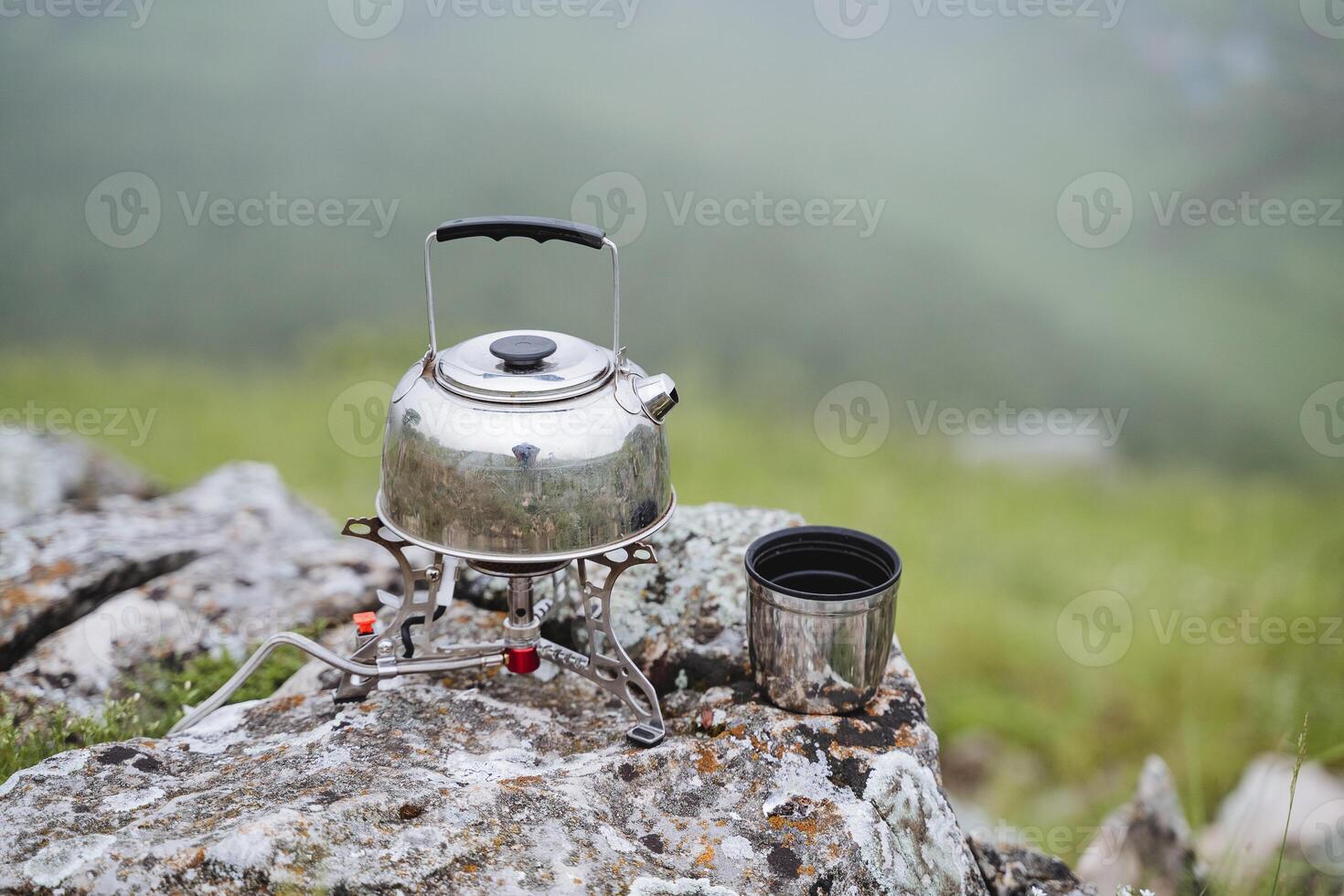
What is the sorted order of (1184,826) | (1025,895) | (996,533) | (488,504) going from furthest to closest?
(996,533)
(1184,826)
(1025,895)
(488,504)

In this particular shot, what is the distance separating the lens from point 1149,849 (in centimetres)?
387

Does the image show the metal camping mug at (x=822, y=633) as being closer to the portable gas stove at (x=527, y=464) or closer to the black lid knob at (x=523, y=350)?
the portable gas stove at (x=527, y=464)

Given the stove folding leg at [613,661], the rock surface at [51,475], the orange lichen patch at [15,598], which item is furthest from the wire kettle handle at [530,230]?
the rock surface at [51,475]

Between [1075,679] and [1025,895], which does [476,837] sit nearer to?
[1025,895]

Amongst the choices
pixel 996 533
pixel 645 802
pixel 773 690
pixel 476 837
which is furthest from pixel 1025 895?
pixel 996 533

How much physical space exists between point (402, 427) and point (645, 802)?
3.80 ft

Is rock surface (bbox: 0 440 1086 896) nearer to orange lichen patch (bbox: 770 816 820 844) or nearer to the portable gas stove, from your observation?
orange lichen patch (bbox: 770 816 820 844)

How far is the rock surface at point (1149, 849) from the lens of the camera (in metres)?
3.82

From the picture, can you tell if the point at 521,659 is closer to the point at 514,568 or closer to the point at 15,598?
the point at 514,568

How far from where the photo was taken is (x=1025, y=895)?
3027 millimetres

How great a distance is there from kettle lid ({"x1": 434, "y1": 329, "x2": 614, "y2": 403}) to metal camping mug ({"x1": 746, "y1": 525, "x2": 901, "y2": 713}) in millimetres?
742

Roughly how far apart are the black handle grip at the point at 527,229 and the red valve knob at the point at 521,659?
1201 mm

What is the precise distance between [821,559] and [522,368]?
1143mm

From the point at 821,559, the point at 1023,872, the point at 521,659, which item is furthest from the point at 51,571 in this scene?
the point at 1023,872
